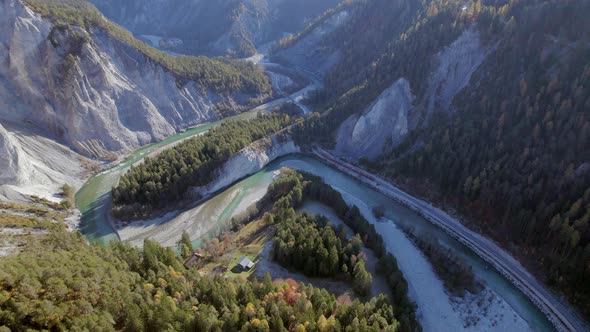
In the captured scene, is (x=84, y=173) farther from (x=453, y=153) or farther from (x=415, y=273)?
(x=453, y=153)

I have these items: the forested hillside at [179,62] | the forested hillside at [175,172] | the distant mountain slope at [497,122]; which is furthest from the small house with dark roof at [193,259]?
the forested hillside at [179,62]

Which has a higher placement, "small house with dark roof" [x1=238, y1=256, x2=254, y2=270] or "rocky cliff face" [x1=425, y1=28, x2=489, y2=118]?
"rocky cliff face" [x1=425, y1=28, x2=489, y2=118]

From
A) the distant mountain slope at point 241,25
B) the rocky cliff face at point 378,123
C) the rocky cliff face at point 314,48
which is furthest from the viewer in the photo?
the distant mountain slope at point 241,25

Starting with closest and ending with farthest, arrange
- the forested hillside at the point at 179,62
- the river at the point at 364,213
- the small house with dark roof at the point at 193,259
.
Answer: the river at the point at 364,213
the small house with dark roof at the point at 193,259
the forested hillside at the point at 179,62

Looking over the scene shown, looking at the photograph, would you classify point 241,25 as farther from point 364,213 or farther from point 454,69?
point 364,213

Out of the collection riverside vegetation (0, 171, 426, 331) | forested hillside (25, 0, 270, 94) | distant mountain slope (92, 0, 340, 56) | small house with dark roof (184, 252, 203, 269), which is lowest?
small house with dark roof (184, 252, 203, 269)

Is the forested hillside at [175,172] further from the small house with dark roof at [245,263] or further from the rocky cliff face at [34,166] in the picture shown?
the small house with dark roof at [245,263]

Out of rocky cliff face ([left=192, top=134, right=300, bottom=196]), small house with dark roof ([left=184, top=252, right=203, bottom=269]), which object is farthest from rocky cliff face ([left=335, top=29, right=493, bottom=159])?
small house with dark roof ([left=184, top=252, right=203, bottom=269])

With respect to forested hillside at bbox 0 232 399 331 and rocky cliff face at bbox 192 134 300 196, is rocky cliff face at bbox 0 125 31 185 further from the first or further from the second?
rocky cliff face at bbox 192 134 300 196
